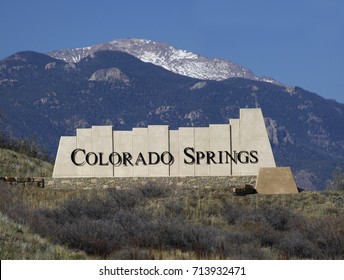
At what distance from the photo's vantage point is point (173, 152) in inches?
1850

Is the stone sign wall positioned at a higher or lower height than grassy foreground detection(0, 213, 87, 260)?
higher

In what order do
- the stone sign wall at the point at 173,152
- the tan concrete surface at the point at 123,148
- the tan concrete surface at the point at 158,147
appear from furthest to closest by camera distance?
1. the tan concrete surface at the point at 123,148
2. the tan concrete surface at the point at 158,147
3. the stone sign wall at the point at 173,152

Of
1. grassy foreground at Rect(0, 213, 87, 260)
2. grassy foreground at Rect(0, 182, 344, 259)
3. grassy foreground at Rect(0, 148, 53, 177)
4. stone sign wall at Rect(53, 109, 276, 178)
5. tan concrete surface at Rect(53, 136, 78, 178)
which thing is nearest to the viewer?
grassy foreground at Rect(0, 213, 87, 260)

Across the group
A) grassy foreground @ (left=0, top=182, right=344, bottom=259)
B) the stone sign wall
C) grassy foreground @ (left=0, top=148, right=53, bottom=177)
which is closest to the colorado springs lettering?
the stone sign wall

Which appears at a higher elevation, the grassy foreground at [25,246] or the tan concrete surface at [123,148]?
the tan concrete surface at [123,148]

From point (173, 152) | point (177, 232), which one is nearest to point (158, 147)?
point (173, 152)

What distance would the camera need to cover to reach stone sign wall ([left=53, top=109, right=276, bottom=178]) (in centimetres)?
4672

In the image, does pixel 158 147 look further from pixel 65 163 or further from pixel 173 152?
pixel 65 163

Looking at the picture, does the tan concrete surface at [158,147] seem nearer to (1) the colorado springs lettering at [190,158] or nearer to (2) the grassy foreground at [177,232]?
(1) the colorado springs lettering at [190,158]

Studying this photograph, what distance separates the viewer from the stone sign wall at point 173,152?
4672cm

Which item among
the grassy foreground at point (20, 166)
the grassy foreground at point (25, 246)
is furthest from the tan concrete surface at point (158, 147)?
the grassy foreground at point (25, 246)

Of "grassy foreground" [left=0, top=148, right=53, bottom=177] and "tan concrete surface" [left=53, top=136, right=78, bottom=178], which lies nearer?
"tan concrete surface" [left=53, top=136, right=78, bottom=178]

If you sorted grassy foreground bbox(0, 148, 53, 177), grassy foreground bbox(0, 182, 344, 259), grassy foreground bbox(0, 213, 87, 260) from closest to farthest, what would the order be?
grassy foreground bbox(0, 213, 87, 260), grassy foreground bbox(0, 182, 344, 259), grassy foreground bbox(0, 148, 53, 177)

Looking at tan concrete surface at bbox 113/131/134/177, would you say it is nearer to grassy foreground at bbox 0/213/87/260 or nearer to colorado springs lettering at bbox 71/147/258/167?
colorado springs lettering at bbox 71/147/258/167
